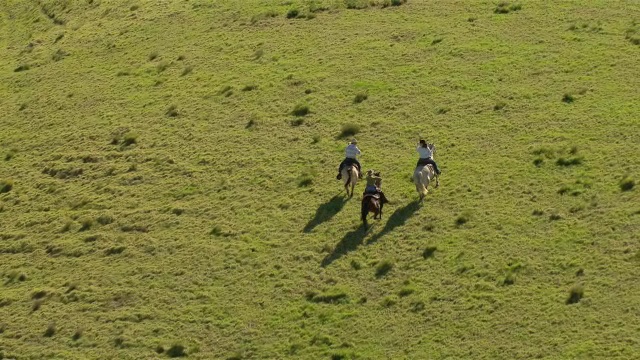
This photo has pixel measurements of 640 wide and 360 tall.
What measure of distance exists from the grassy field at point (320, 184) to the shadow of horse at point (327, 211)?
8cm

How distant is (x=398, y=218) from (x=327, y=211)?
116 inches

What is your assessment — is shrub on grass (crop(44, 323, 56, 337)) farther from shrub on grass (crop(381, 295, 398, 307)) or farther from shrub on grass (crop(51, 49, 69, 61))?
shrub on grass (crop(51, 49, 69, 61))

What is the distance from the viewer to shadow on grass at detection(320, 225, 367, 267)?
43.7 metres

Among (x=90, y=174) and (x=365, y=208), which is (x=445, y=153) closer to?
(x=365, y=208)

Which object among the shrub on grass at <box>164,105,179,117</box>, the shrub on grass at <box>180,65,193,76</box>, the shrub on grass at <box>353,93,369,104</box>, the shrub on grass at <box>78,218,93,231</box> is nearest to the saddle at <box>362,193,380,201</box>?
the shrub on grass at <box>78,218,93,231</box>

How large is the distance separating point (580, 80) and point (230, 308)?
68.1ft

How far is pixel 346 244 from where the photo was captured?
44.3 metres

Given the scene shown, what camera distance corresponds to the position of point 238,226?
4712 centimetres

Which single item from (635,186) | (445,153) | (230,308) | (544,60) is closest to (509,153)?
(445,153)

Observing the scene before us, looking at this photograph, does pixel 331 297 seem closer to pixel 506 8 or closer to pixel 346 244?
pixel 346 244

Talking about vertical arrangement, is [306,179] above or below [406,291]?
below

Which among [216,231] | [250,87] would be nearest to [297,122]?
[250,87]

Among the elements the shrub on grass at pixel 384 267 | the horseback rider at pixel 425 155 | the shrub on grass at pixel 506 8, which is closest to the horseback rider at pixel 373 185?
the horseback rider at pixel 425 155

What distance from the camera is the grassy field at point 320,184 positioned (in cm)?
4019
